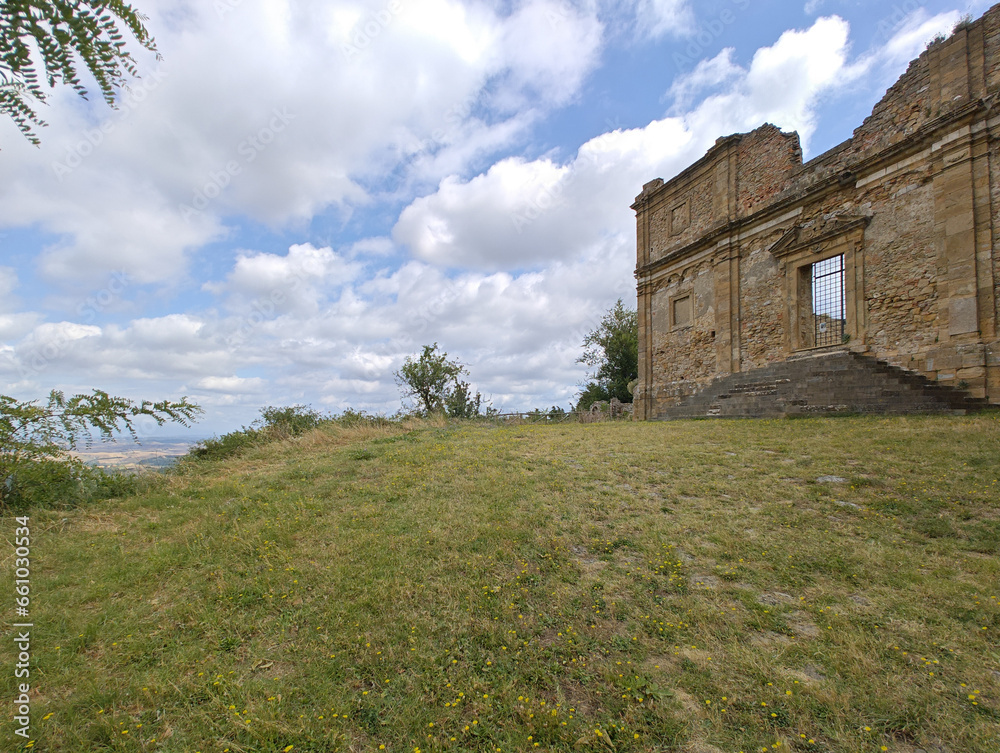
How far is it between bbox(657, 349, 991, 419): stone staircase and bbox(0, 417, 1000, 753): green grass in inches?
256

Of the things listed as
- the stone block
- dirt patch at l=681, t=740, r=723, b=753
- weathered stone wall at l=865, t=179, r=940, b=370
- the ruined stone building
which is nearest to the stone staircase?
the ruined stone building

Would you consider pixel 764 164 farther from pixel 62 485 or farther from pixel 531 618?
pixel 62 485

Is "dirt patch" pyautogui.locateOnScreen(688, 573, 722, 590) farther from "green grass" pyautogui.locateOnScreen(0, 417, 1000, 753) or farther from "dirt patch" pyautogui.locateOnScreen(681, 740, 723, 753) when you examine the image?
"dirt patch" pyautogui.locateOnScreen(681, 740, 723, 753)

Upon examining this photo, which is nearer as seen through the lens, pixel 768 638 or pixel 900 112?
pixel 768 638

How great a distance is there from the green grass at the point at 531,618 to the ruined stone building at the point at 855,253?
7.62 meters

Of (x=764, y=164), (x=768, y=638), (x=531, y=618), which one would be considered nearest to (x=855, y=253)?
(x=764, y=164)

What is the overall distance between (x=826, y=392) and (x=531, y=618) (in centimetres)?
1344

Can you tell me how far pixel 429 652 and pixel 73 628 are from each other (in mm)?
2546

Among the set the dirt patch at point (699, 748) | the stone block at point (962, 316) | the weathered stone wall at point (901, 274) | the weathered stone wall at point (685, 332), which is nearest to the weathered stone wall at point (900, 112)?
the weathered stone wall at point (901, 274)

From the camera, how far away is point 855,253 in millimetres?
13289

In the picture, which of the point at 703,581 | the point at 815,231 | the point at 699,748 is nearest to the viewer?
the point at 699,748

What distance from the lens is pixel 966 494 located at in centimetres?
491

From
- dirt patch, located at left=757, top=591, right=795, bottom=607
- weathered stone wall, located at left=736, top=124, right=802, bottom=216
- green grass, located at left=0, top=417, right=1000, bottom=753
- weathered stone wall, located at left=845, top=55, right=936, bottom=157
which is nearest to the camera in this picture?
green grass, located at left=0, top=417, right=1000, bottom=753

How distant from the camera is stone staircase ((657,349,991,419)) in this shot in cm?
1094
